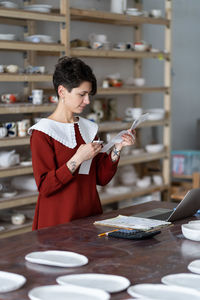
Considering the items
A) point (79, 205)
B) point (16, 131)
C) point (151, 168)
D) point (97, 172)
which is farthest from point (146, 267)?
point (151, 168)

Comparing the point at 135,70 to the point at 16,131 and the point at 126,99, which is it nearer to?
the point at 126,99

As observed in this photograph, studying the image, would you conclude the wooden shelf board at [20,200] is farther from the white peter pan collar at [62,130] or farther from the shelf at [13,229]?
the white peter pan collar at [62,130]

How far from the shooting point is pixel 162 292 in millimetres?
1481

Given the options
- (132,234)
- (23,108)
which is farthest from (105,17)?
(132,234)

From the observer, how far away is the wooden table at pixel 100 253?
1.66 m

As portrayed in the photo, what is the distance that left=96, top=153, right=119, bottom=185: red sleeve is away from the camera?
9.07ft

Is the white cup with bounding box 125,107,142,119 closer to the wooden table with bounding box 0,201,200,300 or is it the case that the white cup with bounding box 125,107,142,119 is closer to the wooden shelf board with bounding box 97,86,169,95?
the wooden shelf board with bounding box 97,86,169,95

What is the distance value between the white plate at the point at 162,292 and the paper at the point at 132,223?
0.72 m

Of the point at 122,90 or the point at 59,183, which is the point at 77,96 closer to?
the point at 59,183

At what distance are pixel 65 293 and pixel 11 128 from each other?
256 cm

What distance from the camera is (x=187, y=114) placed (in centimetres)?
657

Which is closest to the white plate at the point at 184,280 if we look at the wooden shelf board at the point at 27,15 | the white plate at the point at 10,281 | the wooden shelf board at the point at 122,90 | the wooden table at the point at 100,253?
the wooden table at the point at 100,253

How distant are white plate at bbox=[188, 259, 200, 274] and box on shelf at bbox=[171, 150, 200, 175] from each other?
12.1 ft

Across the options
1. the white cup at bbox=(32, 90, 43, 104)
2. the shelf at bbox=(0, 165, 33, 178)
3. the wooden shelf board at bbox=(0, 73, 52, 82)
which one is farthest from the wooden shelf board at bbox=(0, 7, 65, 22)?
the shelf at bbox=(0, 165, 33, 178)
